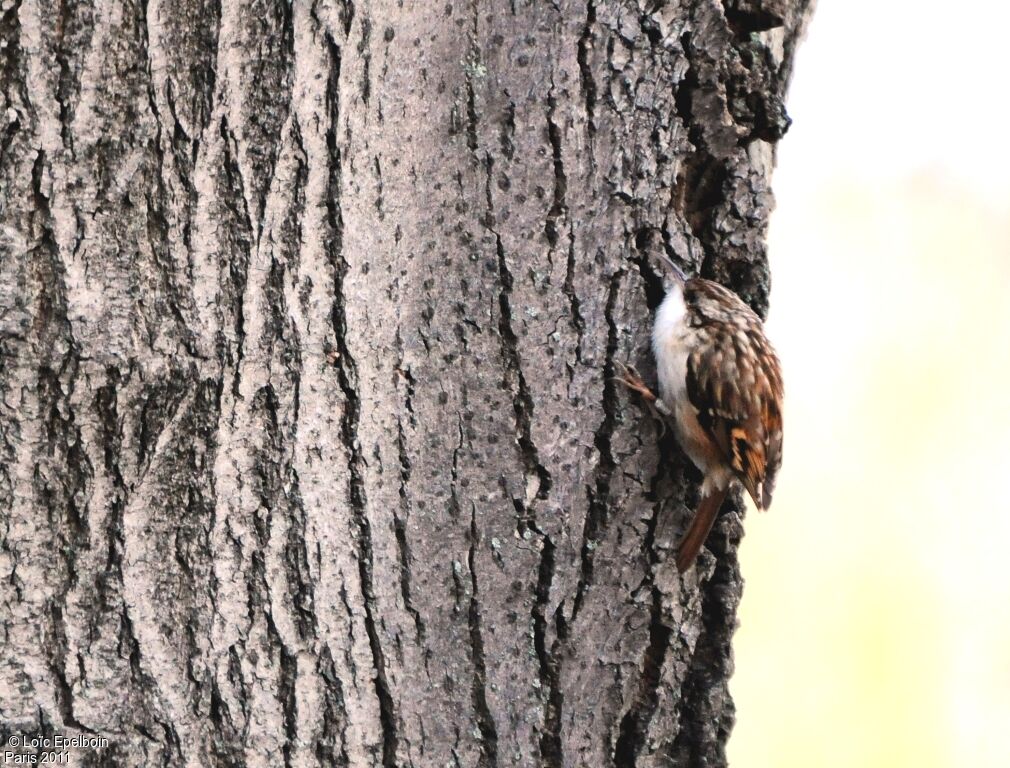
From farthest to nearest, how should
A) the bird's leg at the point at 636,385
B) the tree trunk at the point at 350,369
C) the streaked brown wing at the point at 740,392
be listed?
1. the streaked brown wing at the point at 740,392
2. the bird's leg at the point at 636,385
3. the tree trunk at the point at 350,369

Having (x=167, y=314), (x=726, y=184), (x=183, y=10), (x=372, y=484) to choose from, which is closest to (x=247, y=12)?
(x=183, y=10)

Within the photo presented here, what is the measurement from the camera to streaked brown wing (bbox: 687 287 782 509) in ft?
7.02

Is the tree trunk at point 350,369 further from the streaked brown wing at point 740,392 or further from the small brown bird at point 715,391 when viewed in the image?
the streaked brown wing at point 740,392

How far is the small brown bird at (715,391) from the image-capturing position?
6.15 ft

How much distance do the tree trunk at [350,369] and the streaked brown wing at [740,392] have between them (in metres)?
0.30

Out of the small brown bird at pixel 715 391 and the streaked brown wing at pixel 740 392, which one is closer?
the small brown bird at pixel 715 391

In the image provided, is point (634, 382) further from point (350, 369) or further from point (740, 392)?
point (740, 392)

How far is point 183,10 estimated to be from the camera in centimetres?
149

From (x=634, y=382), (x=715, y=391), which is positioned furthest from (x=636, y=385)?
(x=715, y=391)

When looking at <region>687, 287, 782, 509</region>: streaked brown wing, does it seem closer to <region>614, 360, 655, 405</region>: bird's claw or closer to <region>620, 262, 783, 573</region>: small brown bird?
<region>620, 262, 783, 573</region>: small brown bird

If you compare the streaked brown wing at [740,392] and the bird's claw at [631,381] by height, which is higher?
the streaked brown wing at [740,392]

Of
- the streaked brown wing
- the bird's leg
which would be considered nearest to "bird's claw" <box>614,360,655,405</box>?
the bird's leg

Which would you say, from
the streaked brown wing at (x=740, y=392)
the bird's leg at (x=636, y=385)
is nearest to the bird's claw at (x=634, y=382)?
the bird's leg at (x=636, y=385)

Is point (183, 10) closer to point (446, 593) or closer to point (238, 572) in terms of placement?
point (238, 572)
